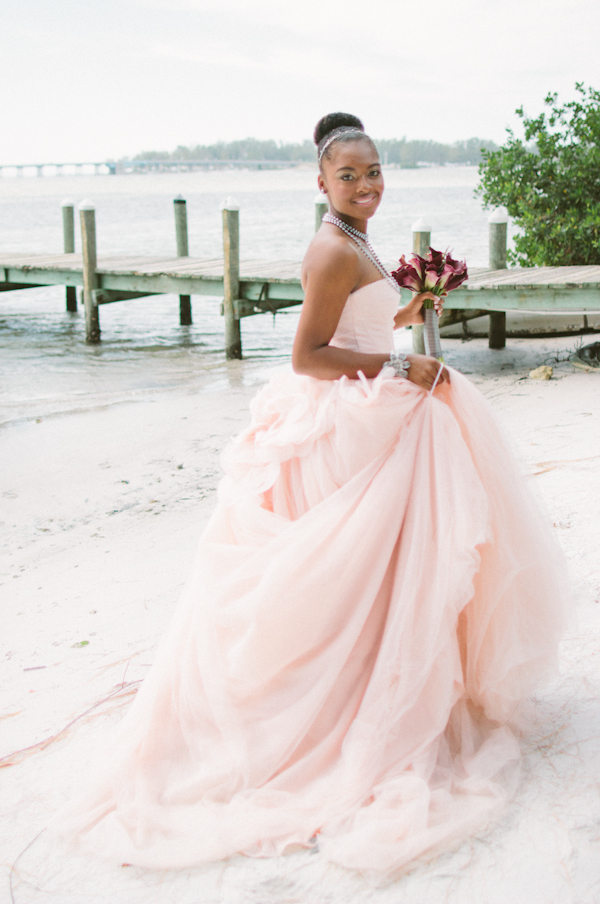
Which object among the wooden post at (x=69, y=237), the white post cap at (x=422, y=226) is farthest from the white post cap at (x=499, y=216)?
the wooden post at (x=69, y=237)

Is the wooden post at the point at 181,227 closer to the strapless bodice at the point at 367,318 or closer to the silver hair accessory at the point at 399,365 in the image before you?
the strapless bodice at the point at 367,318

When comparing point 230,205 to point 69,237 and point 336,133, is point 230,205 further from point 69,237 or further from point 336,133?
point 336,133

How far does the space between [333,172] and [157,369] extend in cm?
909

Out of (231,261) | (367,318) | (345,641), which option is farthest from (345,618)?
(231,261)

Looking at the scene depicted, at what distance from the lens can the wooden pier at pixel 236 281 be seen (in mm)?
8250

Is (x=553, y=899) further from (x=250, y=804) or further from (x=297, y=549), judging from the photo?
(x=297, y=549)

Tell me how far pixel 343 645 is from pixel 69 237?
50.2ft

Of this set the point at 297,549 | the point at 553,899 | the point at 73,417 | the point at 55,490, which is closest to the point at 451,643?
the point at 297,549

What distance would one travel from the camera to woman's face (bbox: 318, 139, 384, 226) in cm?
220

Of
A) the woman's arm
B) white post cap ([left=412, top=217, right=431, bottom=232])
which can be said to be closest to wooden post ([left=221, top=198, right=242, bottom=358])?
white post cap ([left=412, top=217, right=431, bottom=232])

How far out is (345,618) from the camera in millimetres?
2137

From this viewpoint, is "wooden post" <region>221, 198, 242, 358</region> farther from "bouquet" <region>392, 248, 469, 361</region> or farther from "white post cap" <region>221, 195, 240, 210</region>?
"bouquet" <region>392, 248, 469, 361</region>

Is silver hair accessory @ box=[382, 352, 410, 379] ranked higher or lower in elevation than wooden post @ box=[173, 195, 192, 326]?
lower

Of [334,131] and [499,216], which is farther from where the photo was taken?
[499,216]
